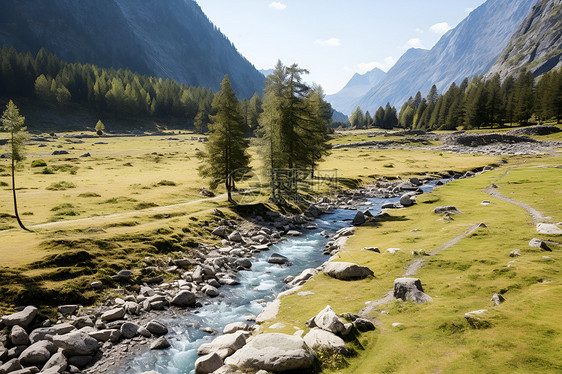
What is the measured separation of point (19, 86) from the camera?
138 meters

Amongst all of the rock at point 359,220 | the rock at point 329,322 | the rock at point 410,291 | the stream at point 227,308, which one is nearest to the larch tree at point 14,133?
the stream at point 227,308

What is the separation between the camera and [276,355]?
9.93 metres

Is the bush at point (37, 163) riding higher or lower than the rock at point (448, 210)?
higher

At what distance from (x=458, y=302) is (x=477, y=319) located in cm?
240

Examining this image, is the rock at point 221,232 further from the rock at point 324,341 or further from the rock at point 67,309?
the rock at point 324,341

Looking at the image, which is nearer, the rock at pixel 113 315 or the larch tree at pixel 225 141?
the rock at pixel 113 315

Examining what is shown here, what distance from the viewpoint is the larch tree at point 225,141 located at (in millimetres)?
36406

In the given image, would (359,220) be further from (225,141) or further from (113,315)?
(113,315)

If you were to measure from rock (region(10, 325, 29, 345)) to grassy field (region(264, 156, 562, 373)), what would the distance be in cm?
1133

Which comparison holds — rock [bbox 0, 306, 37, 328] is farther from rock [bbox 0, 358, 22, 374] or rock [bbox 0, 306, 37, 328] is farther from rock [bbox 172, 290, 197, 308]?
rock [bbox 172, 290, 197, 308]

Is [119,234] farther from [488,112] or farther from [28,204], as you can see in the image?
[488,112]

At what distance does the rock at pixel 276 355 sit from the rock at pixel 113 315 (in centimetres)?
830

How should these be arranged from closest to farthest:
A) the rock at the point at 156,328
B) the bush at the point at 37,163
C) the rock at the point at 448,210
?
the rock at the point at 156,328, the rock at the point at 448,210, the bush at the point at 37,163

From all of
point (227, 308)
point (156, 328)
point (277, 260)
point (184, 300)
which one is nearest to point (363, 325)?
point (227, 308)
